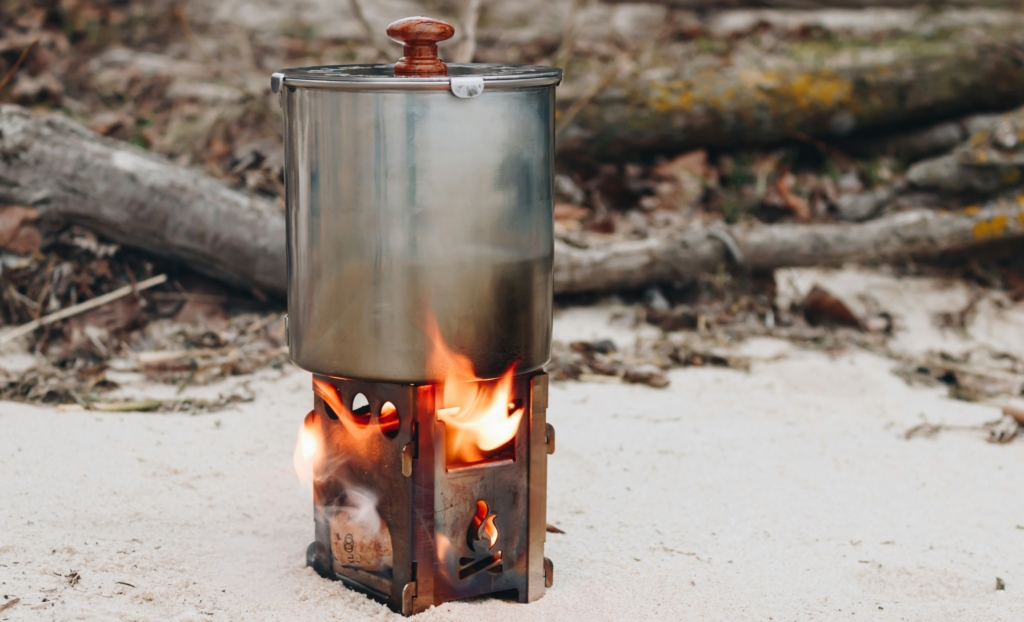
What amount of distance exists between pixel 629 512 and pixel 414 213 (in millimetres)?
1330

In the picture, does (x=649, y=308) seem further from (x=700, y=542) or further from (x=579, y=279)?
(x=700, y=542)

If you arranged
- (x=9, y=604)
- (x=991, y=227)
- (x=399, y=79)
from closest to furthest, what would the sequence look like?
1. (x=399, y=79)
2. (x=9, y=604)
3. (x=991, y=227)

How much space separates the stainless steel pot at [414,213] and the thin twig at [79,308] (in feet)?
Answer: 7.20

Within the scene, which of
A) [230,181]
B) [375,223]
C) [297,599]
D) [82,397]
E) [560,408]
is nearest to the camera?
[375,223]

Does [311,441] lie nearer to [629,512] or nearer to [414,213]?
[414,213]

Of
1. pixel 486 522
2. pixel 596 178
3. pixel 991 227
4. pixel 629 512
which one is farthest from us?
pixel 596 178

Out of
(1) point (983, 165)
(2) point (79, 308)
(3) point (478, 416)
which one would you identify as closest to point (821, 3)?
(1) point (983, 165)

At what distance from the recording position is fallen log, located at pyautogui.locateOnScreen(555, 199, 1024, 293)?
5.10 m

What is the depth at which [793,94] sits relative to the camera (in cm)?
623

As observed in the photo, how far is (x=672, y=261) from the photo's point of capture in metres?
5.22

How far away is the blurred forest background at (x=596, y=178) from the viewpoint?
14.6ft

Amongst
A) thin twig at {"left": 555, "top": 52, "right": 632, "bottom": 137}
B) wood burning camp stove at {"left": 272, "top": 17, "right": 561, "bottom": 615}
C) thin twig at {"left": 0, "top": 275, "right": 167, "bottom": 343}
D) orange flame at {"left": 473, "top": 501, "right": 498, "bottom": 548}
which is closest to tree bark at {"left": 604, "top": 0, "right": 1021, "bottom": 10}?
thin twig at {"left": 555, "top": 52, "right": 632, "bottom": 137}

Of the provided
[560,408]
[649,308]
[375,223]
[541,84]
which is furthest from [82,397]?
[649,308]

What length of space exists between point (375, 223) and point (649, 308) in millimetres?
2973
